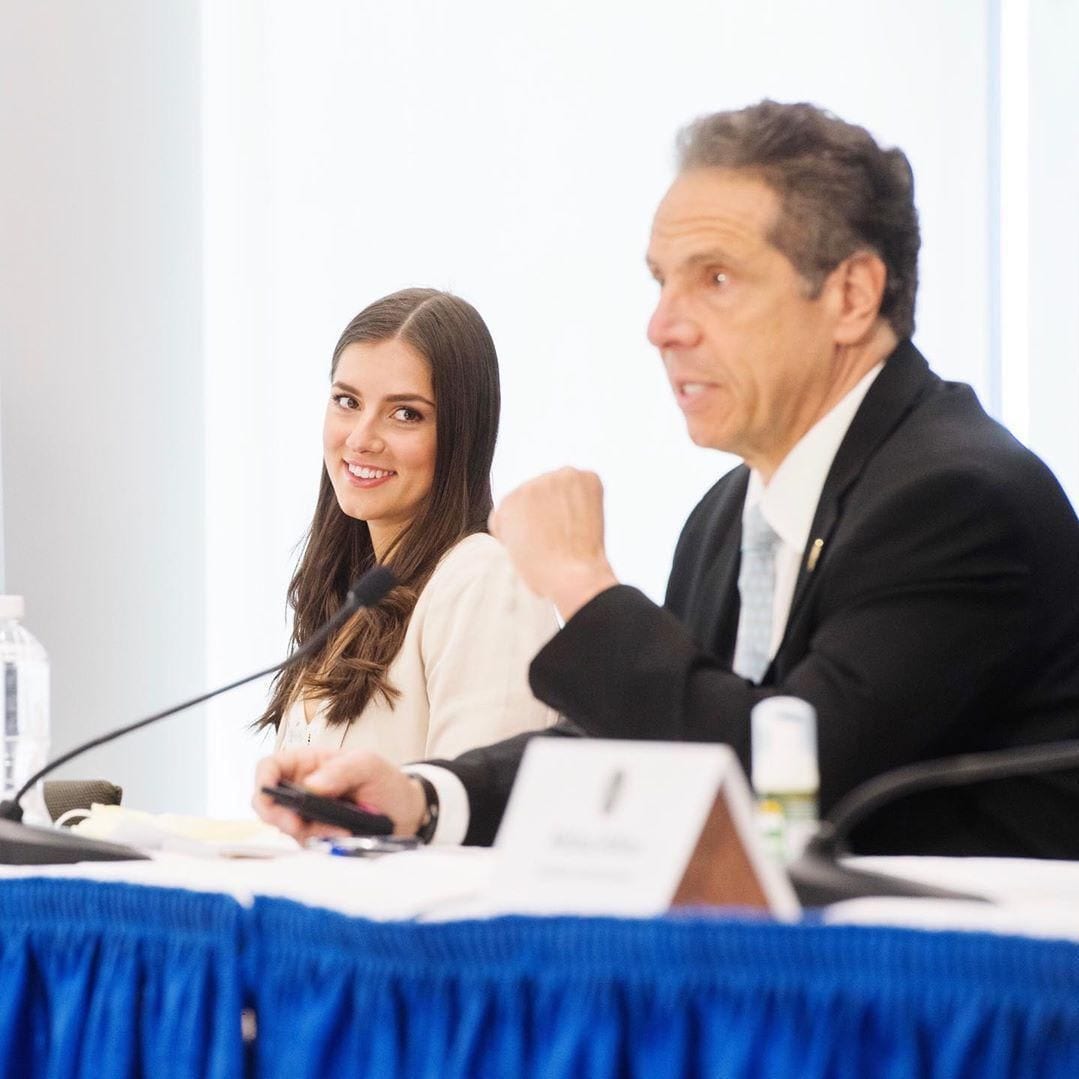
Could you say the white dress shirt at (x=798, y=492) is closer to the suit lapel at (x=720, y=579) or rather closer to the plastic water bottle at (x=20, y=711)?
the suit lapel at (x=720, y=579)

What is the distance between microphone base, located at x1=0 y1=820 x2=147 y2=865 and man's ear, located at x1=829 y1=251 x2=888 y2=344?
2.86 feet

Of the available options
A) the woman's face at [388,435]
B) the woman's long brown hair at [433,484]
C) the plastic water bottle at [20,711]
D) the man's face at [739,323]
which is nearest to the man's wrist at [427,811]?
the man's face at [739,323]

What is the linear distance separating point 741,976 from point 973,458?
810 mm

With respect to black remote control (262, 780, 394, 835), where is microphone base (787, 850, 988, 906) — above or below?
above

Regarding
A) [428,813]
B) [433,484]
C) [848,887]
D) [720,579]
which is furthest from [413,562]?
[848,887]

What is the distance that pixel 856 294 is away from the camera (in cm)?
167

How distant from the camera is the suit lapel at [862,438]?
1.54 meters

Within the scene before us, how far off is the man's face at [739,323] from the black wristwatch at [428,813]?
471 mm

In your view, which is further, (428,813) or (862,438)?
(862,438)

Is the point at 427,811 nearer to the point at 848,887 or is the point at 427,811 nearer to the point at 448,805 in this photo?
the point at 448,805

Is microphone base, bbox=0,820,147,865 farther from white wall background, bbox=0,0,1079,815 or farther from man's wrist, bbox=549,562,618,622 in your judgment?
white wall background, bbox=0,0,1079,815

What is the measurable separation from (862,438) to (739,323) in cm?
17

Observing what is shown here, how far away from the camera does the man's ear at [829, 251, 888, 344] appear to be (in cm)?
166

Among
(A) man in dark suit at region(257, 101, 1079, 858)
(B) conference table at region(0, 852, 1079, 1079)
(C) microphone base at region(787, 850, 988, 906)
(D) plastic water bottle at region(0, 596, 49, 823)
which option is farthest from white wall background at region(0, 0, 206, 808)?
(C) microphone base at region(787, 850, 988, 906)
